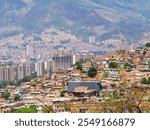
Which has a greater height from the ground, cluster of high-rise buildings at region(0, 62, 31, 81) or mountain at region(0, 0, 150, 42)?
mountain at region(0, 0, 150, 42)

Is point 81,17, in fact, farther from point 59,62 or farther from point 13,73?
point 59,62

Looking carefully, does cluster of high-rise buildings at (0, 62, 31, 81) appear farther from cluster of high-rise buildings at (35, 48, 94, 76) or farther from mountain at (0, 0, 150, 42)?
mountain at (0, 0, 150, 42)

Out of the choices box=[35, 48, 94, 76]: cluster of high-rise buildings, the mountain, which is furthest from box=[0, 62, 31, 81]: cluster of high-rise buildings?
the mountain

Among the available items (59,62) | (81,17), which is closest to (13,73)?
(59,62)

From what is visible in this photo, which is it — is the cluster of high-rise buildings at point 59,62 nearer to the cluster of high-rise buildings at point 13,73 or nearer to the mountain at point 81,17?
the cluster of high-rise buildings at point 13,73

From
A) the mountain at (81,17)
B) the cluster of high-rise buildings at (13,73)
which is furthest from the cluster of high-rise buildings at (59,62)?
the mountain at (81,17)

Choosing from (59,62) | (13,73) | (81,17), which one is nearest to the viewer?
(59,62)

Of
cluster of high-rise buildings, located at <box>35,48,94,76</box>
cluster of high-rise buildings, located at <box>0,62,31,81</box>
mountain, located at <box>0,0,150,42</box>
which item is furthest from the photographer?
mountain, located at <box>0,0,150,42</box>

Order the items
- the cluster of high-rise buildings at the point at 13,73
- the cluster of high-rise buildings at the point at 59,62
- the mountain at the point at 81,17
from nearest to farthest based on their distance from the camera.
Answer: the cluster of high-rise buildings at the point at 59,62, the cluster of high-rise buildings at the point at 13,73, the mountain at the point at 81,17
